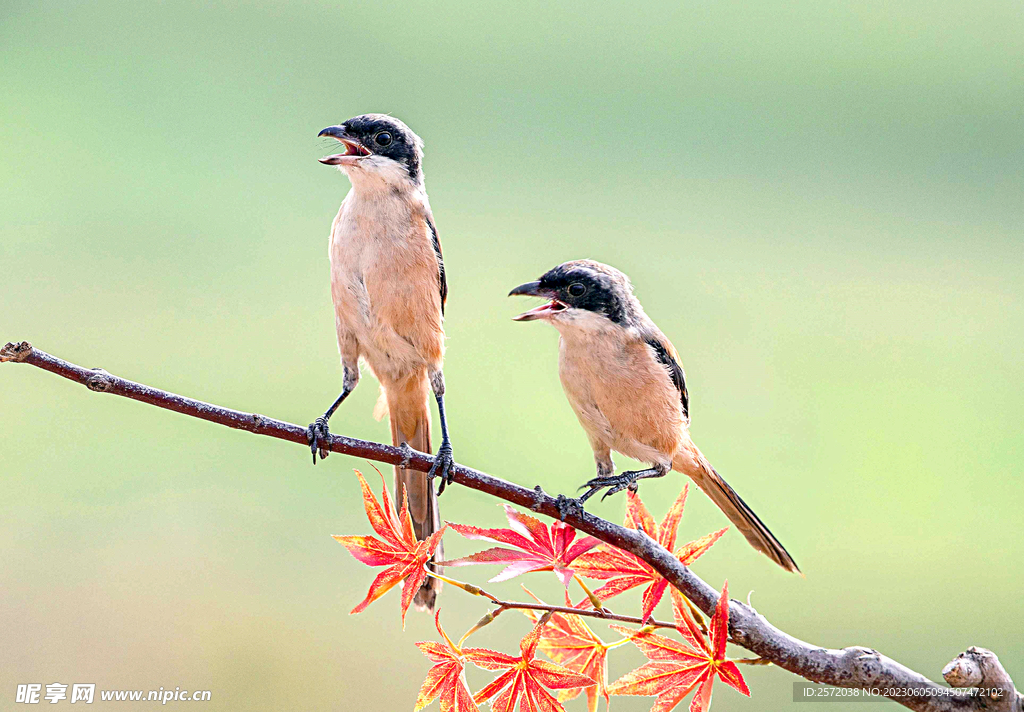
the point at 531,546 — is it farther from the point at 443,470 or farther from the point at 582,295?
the point at 582,295

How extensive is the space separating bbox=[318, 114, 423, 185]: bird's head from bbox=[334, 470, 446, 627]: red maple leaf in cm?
43

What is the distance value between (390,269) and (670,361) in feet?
1.14

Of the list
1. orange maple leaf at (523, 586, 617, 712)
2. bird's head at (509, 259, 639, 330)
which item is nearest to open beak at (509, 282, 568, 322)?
bird's head at (509, 259, 639, 330)

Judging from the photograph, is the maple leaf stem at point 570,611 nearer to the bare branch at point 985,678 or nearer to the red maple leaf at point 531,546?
the red maple leaf at point 531,546

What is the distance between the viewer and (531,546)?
63cm

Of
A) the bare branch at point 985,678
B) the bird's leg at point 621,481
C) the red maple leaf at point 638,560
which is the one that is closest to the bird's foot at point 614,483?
the bird's leg at point 621,481

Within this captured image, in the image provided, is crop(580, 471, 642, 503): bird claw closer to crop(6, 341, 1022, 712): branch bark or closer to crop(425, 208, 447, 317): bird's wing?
A: crop(6, 341, 1022, 712): branch bark

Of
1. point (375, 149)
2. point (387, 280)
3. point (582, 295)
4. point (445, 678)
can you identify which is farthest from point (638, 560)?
point (375, 149)

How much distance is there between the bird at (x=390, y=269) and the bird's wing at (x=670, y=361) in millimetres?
262

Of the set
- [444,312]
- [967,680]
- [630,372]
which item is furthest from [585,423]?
[967,680]

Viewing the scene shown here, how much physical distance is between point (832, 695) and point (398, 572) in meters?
0.42

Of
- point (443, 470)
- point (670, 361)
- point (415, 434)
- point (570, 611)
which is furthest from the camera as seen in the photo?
point (415, 434)

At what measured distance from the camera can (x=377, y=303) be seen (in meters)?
0.98

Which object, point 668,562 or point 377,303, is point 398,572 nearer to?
point 668,562
